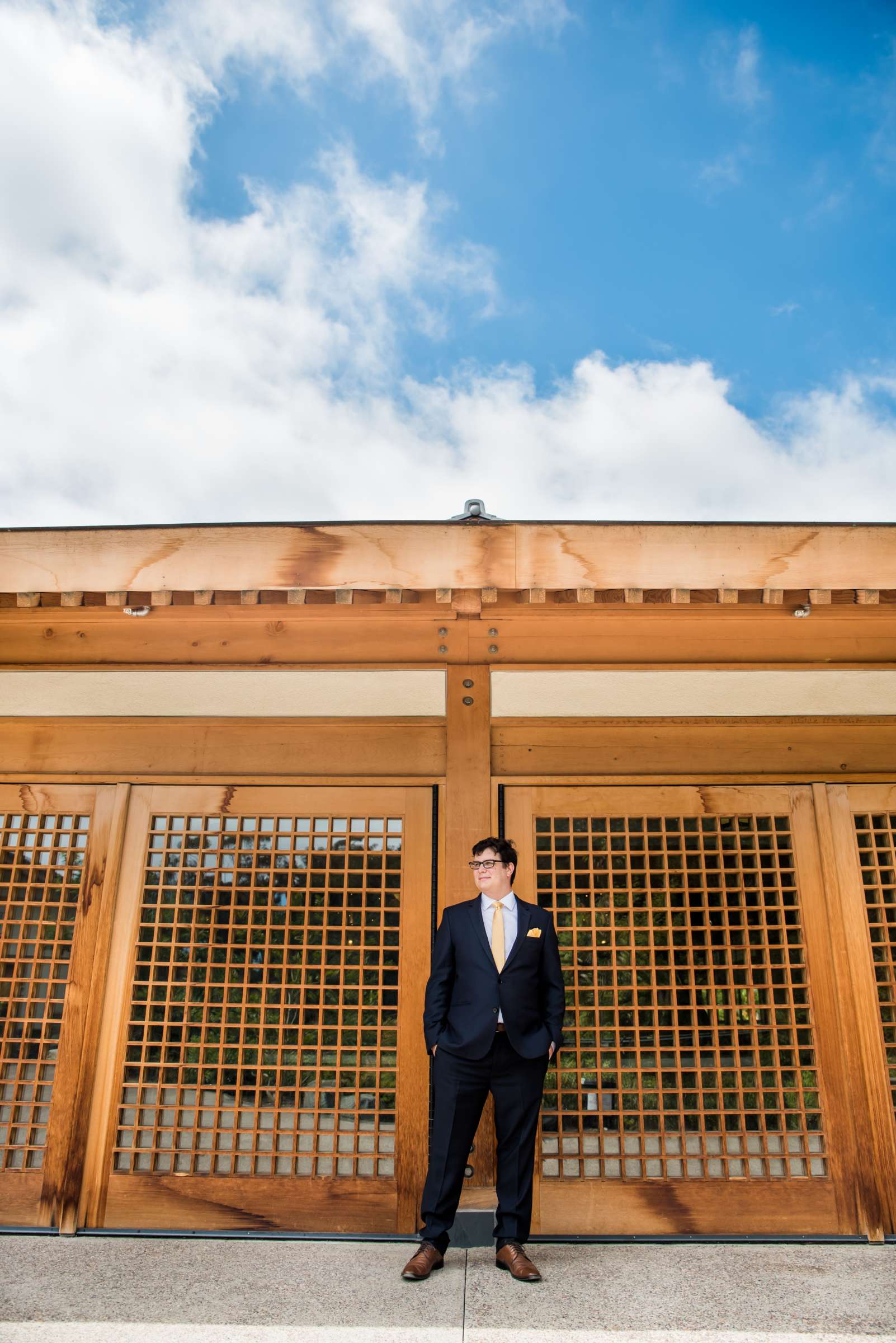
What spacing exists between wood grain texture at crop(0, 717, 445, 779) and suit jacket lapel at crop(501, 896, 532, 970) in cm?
83

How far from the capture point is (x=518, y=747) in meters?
3.98

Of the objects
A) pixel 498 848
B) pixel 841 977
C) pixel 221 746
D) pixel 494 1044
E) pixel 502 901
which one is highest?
pixel 221 746

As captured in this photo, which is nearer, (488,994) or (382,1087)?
(488,994)

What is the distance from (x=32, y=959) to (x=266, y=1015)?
1.20m

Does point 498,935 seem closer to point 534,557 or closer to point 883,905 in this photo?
point 534,557

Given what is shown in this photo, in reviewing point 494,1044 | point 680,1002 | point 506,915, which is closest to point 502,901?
point 506,915

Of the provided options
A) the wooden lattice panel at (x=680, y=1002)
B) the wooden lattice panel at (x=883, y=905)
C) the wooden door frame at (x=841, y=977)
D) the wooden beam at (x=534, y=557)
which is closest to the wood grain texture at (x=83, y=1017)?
the wooden beam at (x=534, y=557)

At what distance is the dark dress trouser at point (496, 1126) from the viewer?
3057 mm

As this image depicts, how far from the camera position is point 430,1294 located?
9.18ft

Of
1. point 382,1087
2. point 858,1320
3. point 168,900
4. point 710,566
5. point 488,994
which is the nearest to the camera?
point 858,1320

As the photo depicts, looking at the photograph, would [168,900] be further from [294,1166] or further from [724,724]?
[724,724]

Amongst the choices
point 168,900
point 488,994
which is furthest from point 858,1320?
point 168,900

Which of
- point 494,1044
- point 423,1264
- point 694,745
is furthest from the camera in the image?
point 694,745

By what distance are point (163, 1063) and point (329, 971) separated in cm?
85
